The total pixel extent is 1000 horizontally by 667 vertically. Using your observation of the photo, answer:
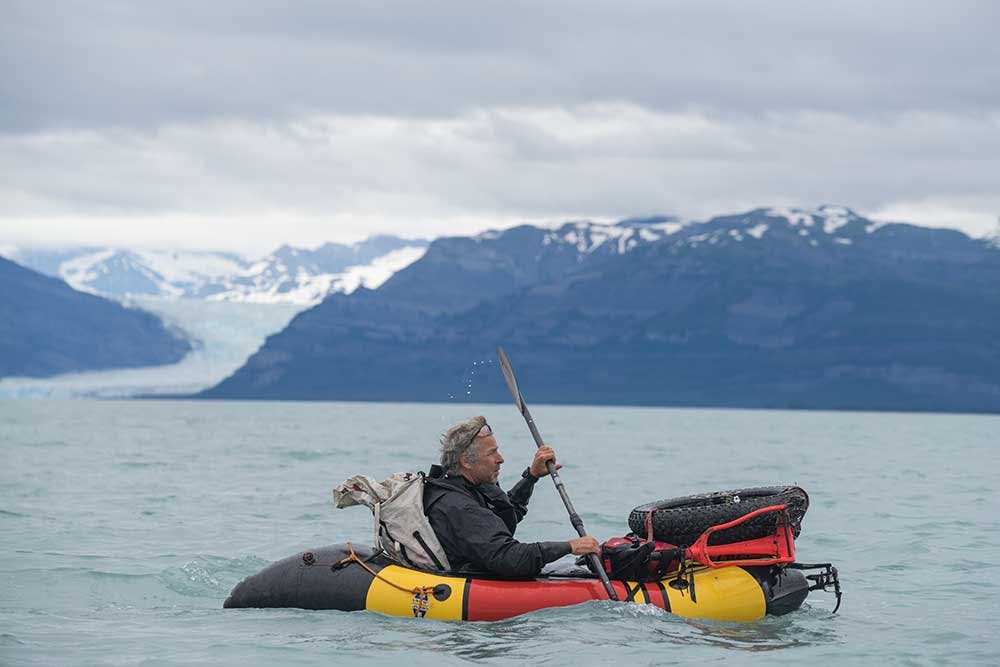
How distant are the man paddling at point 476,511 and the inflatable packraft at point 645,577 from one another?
32 cm

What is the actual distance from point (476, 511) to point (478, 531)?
0.17 metres

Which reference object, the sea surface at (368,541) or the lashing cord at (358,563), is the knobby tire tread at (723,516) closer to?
the sea surface at (368,541)

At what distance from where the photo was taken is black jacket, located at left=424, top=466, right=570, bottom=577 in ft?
38.3

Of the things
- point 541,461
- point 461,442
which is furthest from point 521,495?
point 461,442

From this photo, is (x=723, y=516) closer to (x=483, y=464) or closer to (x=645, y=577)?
(x=645, y=577)

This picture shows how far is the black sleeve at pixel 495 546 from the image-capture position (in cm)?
1169

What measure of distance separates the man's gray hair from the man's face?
1.3 inches

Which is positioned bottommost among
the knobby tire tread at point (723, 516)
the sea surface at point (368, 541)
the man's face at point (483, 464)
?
the sea surface at point (368, 541)

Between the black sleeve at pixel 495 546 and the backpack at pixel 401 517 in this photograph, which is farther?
the backpack at pixel 401 517

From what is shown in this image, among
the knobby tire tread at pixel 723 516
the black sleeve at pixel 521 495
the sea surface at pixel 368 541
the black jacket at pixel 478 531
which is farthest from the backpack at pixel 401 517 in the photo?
the knobby tire tread at pixel 723 516

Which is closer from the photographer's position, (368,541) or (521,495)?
(521,495)

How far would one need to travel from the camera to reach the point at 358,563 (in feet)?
40.5

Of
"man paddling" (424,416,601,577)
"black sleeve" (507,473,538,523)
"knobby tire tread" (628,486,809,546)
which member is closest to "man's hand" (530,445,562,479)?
"man paddling" (424,416,601,577)

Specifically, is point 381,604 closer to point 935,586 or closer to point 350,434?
point 935,586
